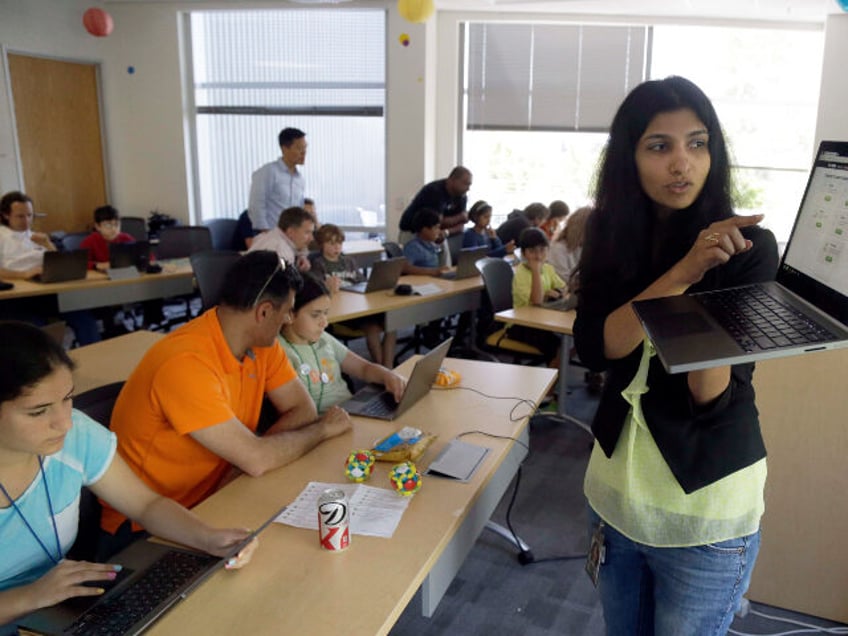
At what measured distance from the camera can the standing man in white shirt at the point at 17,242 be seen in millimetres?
4585

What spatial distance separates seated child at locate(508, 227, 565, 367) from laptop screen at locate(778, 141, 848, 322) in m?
Result: 2.93

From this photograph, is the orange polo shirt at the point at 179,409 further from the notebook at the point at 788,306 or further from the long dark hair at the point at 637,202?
the notebook at the point at 788,306

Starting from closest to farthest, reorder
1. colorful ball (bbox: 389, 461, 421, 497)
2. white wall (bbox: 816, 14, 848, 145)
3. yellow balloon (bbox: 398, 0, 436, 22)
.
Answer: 1. colorful ball (bbox: 389, 461, 421, 497)
2. yellow balloon (bbox: 398, 0, 436, 22)
3. white wall (bbox: 816, 14, 848, 145)

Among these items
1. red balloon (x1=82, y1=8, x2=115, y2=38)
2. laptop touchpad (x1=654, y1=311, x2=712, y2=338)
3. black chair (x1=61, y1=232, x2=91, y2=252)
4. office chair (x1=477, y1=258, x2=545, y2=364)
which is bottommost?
office chair (x1=477, y1=258, x2=545, y2=364)

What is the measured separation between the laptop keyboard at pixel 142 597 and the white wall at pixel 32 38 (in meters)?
6.64

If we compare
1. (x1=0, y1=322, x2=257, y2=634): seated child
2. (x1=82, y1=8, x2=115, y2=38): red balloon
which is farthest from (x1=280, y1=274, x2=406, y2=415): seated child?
(x1=82, y1=8, x2=115, y2=38): red balloon

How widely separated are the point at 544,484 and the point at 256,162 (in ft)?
19.7

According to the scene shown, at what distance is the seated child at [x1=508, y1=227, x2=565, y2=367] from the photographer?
13.2 ft

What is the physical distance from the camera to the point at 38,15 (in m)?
6.90

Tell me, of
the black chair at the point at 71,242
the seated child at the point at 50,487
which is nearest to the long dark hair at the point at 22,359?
the seated child at the point at 50,487

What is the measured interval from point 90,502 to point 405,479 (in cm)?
78

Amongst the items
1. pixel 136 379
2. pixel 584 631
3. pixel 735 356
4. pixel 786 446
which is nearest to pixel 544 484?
pixel 584 631

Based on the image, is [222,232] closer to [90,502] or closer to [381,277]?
[381,277]

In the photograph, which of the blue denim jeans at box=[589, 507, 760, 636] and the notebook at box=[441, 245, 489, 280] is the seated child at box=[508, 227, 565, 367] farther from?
the blue denim jeans at box=[589, 507, 760, 636]
